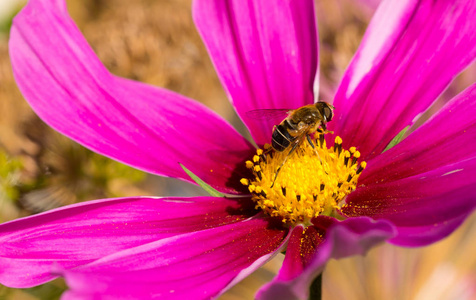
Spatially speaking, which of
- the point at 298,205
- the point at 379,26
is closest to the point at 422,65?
the point at 379,26

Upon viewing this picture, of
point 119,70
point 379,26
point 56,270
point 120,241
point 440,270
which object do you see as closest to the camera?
point 56,270

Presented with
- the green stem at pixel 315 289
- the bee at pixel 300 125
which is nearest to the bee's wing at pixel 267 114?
the bee at pixel 300 125

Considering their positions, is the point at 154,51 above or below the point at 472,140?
above

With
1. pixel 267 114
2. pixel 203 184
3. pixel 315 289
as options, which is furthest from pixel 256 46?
pixel 315 289

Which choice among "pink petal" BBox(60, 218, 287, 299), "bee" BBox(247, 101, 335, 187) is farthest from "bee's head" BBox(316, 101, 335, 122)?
"pink petal" BBox(60, 218, 287, 299)

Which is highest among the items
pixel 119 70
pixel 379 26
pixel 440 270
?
pixel 119 70

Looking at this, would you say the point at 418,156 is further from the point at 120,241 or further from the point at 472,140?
the point at 120,241

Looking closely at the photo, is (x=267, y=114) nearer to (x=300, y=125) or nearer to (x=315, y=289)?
(x=300, y=125)
